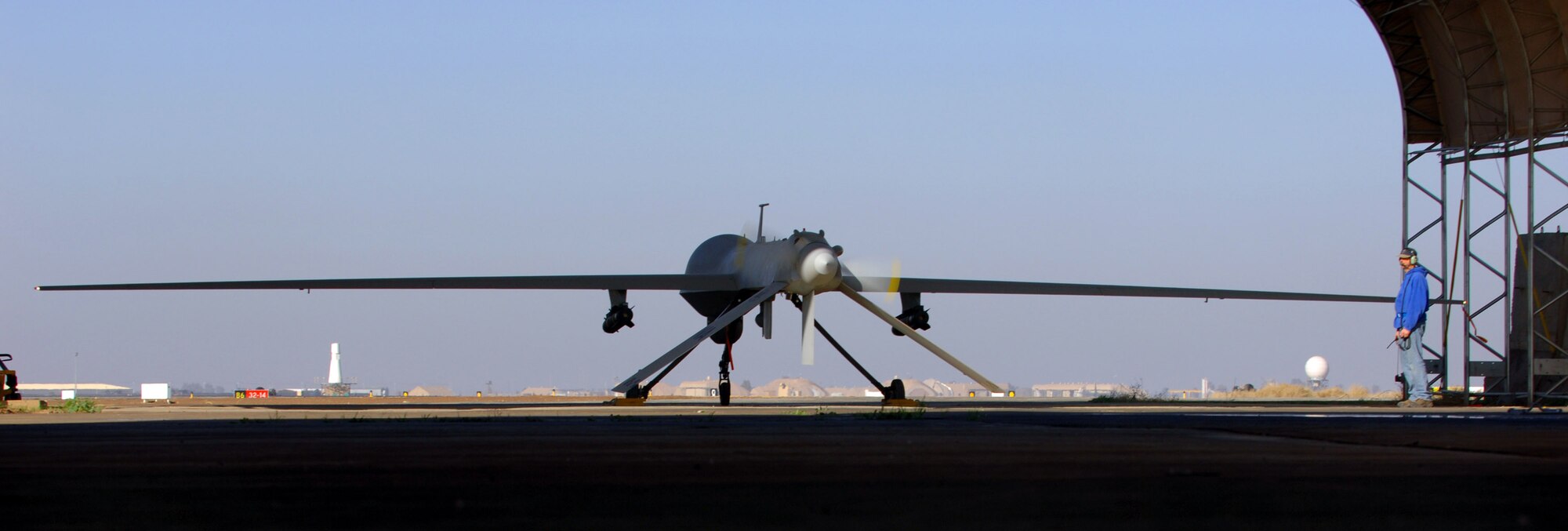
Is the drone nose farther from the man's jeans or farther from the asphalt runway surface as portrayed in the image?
the asphalt runway surface

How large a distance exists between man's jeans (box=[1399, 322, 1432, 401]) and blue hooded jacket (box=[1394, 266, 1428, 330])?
0.17 metres

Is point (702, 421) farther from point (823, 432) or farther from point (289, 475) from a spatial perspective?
point (289, 475)

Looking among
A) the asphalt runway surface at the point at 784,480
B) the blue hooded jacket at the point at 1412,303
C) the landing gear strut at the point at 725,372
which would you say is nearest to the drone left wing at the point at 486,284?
the landing gear strut at the point at 725,372

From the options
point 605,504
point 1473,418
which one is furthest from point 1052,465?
point 1473,418

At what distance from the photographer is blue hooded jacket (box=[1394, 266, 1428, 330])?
65.9 feet

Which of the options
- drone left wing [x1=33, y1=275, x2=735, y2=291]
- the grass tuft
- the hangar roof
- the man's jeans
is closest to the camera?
the grass tuft

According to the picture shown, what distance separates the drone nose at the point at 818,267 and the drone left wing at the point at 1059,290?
164 cm

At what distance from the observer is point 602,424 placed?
1095cm

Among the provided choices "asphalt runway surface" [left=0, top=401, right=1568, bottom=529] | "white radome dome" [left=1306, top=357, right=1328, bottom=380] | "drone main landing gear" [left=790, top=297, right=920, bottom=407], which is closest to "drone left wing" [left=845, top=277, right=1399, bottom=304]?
"drone main landing gear" [left=790, top=297, right=920, bottom=407]

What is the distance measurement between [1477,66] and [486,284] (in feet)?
55.2

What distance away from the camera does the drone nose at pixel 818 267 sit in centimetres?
2538

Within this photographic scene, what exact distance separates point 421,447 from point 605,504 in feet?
10.3

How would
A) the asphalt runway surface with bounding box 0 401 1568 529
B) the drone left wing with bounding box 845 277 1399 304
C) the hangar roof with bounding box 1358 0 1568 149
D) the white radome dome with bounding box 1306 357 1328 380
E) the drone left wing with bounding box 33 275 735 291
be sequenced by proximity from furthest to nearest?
1. the white radome dome with bounding box 1306 357 1328 380
2. the drone left wing with bounding box 845 277 1399 304
3. the drone left wing with bounding box 33 275 735 291
4. the hangar roof with bounding box 1358 0 1568 149
5. the asphalt runway surface with bounding box 0 401 1568 529

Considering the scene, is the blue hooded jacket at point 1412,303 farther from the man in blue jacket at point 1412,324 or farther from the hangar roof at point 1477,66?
the hangar roof at point 1477,66
